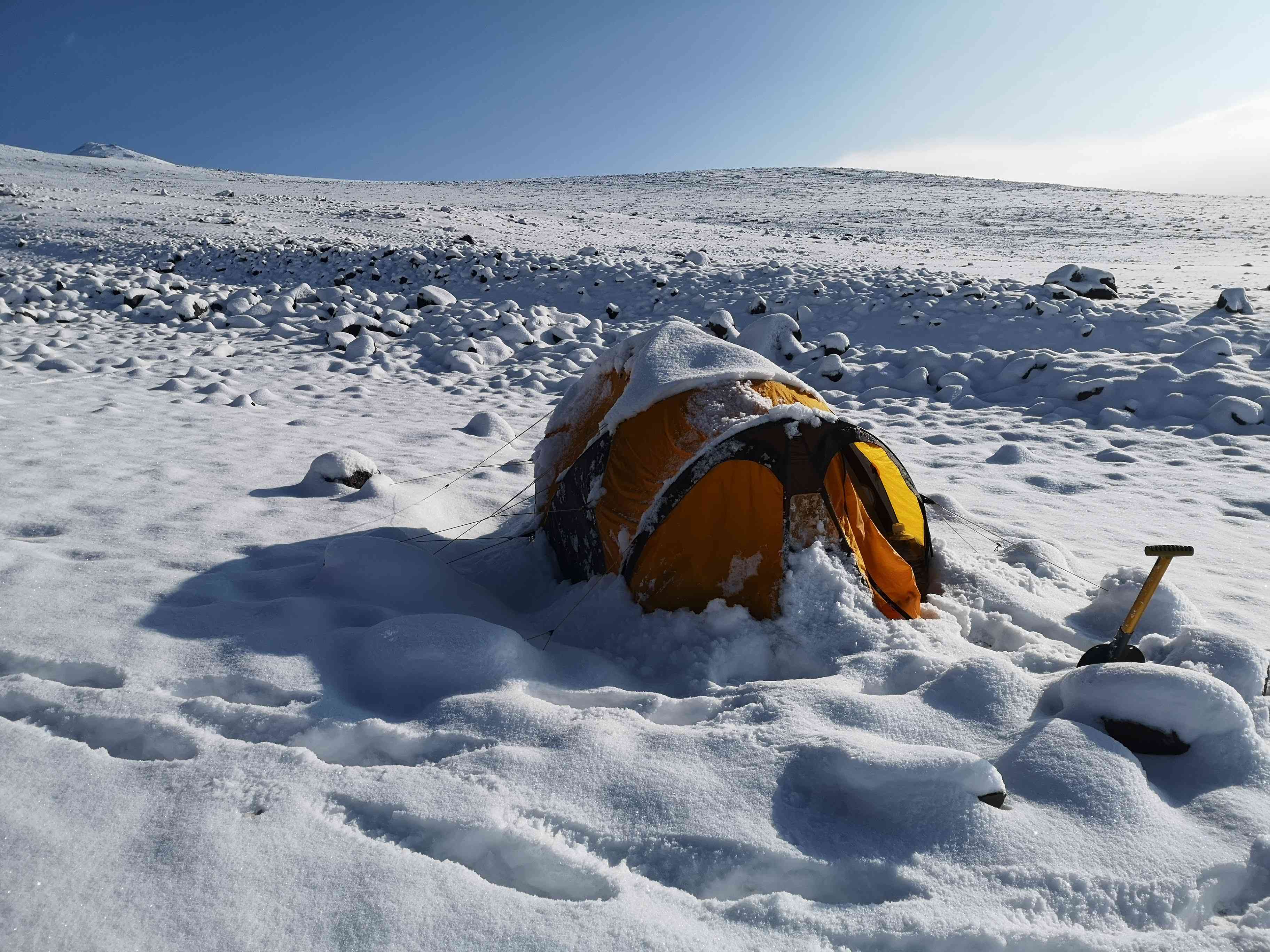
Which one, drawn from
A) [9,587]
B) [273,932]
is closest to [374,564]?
[9,587]

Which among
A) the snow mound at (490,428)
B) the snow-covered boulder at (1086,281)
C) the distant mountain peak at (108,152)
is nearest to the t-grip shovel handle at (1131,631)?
the snow mound at (490,428)

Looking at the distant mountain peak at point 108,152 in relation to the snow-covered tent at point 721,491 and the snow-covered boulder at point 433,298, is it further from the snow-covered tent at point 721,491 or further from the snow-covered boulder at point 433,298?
the snow-covered tent at point 721,491

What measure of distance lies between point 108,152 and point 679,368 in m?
54.5

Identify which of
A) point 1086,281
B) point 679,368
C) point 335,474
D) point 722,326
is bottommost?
point 335,474

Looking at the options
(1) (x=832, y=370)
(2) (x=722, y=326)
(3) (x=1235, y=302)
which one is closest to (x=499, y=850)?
(1) (x=832, y=370)

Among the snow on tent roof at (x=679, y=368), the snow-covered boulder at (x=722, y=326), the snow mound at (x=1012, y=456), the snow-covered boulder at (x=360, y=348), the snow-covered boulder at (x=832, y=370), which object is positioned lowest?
the snow mound at (x=1012, y=456)

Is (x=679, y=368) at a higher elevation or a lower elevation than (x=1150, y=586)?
higher

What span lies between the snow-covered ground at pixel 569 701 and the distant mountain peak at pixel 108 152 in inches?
1741

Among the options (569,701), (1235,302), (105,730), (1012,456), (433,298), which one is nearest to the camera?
(105,730)

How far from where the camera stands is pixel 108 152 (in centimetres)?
4353

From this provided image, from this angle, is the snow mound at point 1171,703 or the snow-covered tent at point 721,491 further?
the snow-covered tent at point 721,491

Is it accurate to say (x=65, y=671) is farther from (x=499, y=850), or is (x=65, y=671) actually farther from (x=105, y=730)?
(x=499, y=850)

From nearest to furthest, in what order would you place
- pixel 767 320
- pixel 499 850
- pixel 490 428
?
pixel 499 850, pixel 490 428, pixel 767 320

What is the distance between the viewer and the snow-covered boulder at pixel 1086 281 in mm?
9359
